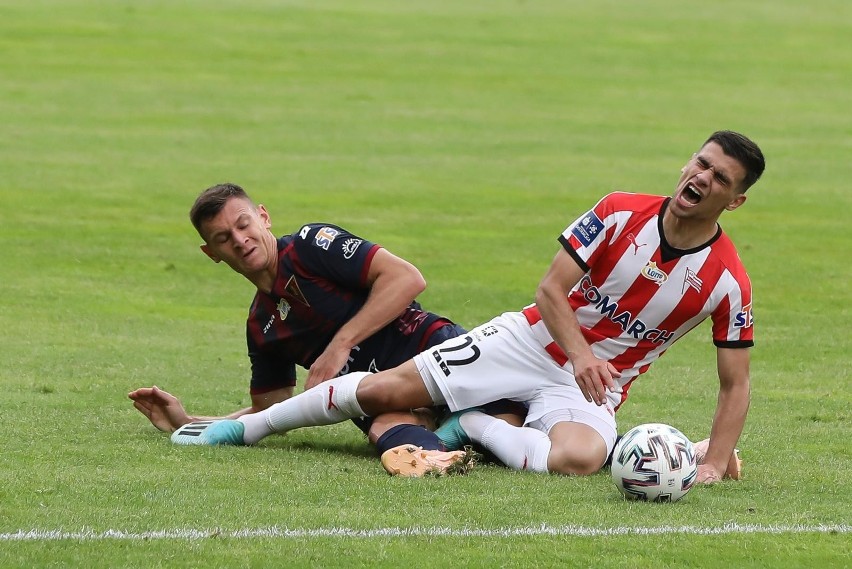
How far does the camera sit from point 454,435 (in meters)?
8.05

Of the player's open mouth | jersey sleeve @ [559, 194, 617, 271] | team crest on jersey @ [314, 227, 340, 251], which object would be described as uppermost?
the player's open mouth

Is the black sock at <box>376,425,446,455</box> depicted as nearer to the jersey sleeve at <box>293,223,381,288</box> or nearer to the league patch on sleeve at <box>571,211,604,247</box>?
the jersey sleeve at <box>293,223,381,288</box>

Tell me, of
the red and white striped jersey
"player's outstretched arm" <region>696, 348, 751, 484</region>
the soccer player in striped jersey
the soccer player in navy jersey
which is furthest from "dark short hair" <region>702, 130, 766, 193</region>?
the soccer player in navy jersey

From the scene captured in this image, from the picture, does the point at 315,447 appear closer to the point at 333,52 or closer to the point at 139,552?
the point at 139,552

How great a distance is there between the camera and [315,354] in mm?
8664

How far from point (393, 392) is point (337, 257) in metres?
0.88

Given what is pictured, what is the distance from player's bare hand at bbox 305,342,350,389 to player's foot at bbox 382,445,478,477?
3.00 ft

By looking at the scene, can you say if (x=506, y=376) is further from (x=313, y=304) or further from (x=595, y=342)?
(x=313, y=304)

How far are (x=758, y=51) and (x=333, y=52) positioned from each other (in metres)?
11.2

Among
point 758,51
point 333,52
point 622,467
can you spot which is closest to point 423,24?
point 333,52

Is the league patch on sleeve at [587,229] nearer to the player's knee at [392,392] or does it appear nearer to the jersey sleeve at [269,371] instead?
the player's knee at [392,392]

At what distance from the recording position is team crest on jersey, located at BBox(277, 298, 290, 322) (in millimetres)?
8461

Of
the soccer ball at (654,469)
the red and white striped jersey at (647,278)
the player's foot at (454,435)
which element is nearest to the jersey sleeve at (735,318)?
the red and white striped jersey at (647,278)

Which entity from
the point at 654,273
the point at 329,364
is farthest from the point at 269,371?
the point at 654,273
